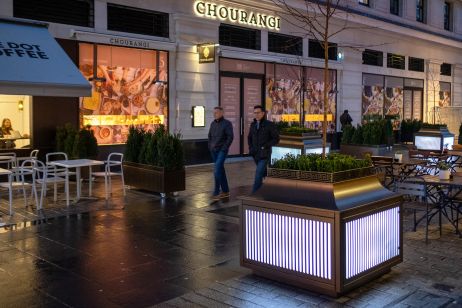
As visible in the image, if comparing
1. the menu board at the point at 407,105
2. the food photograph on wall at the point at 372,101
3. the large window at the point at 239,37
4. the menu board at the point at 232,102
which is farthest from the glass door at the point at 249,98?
the menu board at the point at 407,105

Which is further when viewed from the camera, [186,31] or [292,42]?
[292,42]

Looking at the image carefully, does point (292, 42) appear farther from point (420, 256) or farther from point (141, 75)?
point (420, 256)

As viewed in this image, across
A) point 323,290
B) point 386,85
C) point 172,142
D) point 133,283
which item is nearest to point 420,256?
point 323,290

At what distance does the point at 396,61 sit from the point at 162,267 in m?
23.8

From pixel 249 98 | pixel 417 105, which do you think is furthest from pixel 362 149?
pixel 417 105

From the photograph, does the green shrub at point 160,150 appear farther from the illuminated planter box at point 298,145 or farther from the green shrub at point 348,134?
the green shrub at point 348,134

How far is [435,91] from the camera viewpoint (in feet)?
101

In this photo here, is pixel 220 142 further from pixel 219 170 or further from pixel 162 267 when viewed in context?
pixel 162 267

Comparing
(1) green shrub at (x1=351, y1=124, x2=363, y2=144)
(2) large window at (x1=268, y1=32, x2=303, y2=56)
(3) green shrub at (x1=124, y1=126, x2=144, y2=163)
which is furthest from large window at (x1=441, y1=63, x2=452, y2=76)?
(3) green shrub at (x1=124, y1=126, x2=144, y2=163)

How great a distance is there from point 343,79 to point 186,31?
9.35 metres

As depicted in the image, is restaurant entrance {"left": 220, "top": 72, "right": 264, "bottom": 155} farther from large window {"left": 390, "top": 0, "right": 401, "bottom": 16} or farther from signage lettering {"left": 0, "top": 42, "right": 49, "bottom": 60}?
large window {"left": 390, "top": 0, "right": 401, "bottom": 16}

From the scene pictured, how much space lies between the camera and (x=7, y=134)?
1340 cm

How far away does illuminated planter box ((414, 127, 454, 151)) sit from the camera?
16.5m

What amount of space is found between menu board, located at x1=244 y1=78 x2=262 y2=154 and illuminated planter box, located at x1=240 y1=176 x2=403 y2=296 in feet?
43.9
